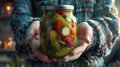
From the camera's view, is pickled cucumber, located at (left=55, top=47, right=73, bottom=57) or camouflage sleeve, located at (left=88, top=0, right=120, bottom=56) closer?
pickled cucumber, located at (left=55, top=47, right=73, bottom=57)

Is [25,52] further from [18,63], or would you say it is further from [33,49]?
[18,63]

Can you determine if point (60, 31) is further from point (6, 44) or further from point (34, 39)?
point (6, 44)

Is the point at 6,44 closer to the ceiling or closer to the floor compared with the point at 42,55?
closer to the floor

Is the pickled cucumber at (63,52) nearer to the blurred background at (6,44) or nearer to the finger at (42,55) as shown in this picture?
the finger at (42,55)

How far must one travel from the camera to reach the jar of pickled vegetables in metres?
0.59

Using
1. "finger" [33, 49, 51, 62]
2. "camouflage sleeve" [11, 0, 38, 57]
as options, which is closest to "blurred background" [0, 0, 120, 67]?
"camouflage sleeve" [11, 0, 38, 57]

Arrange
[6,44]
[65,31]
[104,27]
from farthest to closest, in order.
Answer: [6,44] < [104,27] < [65,31]

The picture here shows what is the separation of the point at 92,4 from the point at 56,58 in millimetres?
199

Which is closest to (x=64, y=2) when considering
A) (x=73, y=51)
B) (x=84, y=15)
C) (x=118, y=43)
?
(x=84, y=15)

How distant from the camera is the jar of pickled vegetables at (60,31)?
0.59 metres

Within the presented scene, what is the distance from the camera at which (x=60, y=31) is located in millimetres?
589

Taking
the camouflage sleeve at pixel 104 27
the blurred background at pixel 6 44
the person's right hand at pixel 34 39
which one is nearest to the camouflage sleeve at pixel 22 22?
the person's right hand at pixel 34 39

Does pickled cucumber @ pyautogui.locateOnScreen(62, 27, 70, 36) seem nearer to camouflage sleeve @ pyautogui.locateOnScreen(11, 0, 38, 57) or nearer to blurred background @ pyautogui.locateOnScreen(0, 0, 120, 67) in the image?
camouflage sleeve @ pyautogui.locateOnScreen(11, 0, 38, 57)

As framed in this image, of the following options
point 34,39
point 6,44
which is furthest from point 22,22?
point 6,44
